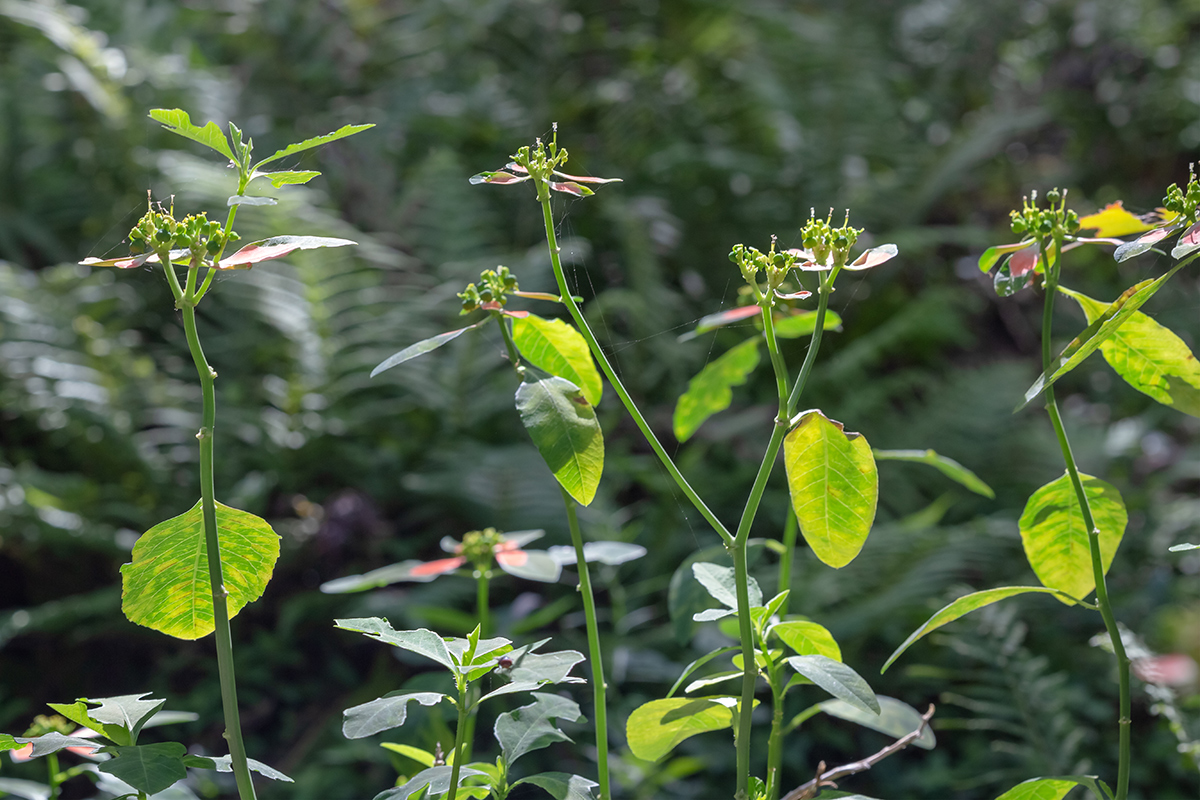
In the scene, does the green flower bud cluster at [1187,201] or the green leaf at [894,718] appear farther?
the green leaf at [894,718]

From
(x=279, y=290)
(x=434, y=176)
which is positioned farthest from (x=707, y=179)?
(x=279, y=290)

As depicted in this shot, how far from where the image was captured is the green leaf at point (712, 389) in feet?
2.16

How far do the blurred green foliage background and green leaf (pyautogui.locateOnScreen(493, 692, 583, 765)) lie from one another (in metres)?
0.14

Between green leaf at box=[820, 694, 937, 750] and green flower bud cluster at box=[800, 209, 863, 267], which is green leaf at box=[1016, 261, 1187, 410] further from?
green leaf at box=[820, 694, 937, 750]

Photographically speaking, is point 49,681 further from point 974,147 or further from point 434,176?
point 974,147

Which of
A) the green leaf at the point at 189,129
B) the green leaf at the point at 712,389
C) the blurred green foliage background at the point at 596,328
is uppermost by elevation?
the blurred green foliage background at the point at 596,328

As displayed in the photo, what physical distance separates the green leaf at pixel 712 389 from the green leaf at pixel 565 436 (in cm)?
21

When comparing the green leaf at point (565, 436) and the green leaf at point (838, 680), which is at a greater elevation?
the green leaf at point (565, 436)

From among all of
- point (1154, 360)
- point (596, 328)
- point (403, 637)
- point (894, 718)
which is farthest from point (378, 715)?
point (596, 328)

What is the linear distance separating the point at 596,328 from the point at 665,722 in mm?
1500

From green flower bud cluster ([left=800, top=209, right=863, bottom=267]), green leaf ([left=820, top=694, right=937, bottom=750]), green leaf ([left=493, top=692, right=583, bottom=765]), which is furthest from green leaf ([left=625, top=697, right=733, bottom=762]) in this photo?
green flower bud cluster ([left=800, top=209, right=863, bottom=267])

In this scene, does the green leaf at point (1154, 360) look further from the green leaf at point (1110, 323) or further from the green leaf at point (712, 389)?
the green leaf at point (712, 389)

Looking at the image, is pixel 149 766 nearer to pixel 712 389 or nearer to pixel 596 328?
pixel 712 389

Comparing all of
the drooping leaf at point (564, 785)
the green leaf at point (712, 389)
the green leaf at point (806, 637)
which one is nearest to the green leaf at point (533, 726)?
the drooping leaf at point (564, 785)
